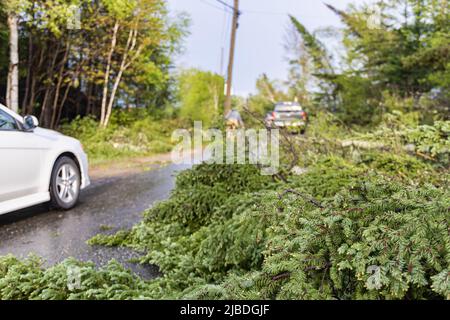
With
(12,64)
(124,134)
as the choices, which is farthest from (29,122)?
(124,134)

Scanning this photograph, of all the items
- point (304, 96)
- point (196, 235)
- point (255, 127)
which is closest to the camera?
point (196, 235)

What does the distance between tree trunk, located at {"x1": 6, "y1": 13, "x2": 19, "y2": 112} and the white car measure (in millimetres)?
3656

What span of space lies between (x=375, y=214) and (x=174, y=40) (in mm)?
6024

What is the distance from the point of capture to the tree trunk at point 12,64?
691 centimetres

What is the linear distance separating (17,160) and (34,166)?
8.9 inches

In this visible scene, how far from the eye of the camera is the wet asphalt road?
2.90 metres

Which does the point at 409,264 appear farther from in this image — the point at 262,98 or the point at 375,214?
the point at 262,98

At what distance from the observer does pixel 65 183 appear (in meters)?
4.17

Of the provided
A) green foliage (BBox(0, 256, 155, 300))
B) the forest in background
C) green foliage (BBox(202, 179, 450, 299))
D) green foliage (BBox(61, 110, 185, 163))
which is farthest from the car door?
green foliage (BBox(61, 110, 185, 163))

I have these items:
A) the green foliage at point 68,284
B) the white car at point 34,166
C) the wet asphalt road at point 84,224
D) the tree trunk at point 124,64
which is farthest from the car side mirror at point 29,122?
the tree trunk at point 124,64

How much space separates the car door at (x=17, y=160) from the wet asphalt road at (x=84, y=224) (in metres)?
0.34

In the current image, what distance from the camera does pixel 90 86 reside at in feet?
30.7

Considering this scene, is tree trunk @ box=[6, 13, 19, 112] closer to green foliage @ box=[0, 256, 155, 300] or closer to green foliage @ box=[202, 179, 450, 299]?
green foliage @ box=[0, 256, 155, 300]
